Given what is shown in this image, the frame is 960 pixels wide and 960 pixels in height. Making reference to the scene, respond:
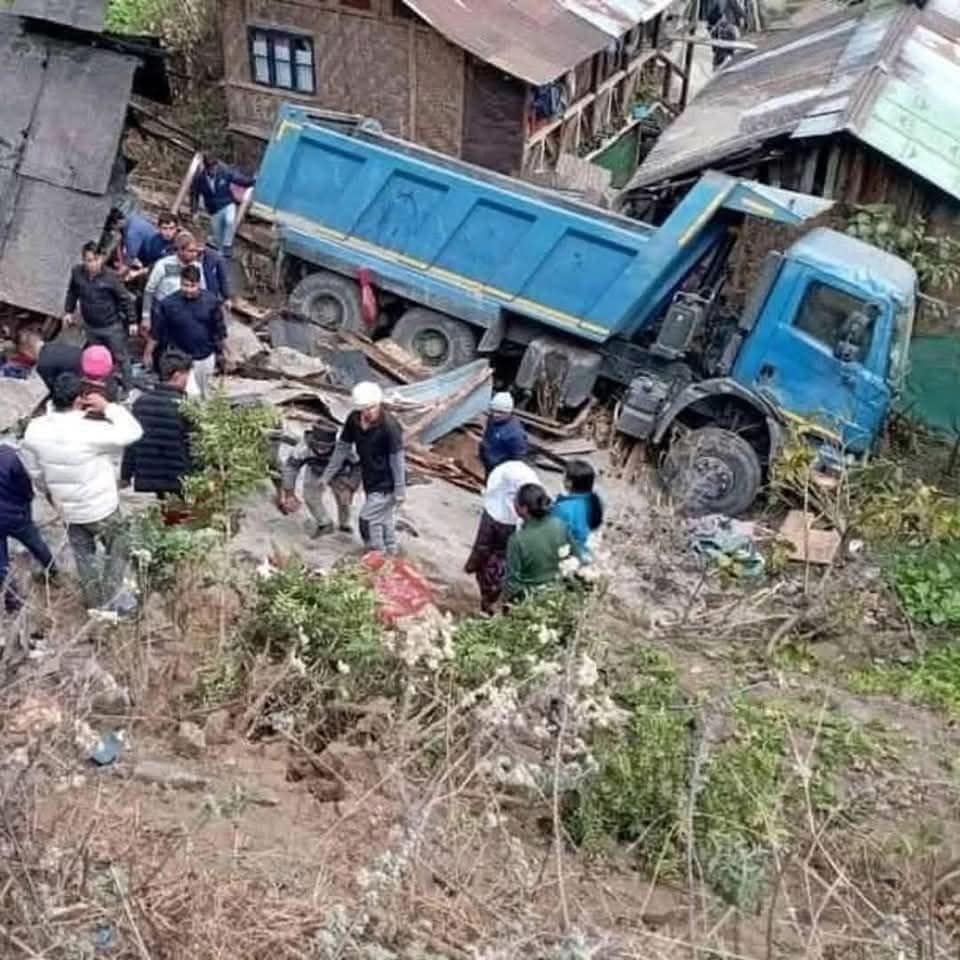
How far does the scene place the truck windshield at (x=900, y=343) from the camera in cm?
1078

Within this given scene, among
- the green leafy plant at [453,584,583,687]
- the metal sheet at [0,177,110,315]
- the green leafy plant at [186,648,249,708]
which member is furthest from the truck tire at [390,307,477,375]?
the green leafy plant at [186,648,249,708]

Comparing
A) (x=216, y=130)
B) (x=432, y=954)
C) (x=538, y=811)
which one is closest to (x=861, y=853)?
(x=538, y=811)

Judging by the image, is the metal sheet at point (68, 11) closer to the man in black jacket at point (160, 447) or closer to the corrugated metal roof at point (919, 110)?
the man in black jacket at point (160, 447)

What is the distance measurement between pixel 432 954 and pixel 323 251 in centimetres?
898

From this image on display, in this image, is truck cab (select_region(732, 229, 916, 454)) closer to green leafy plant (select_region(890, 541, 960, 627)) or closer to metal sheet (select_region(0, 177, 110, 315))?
green leafy plant (select_region(890, 541, 960, 627))

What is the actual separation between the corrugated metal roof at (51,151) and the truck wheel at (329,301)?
1.78 meters

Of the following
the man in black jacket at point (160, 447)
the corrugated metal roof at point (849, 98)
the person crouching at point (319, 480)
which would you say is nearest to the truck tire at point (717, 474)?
the person crouching at point (319, 480)

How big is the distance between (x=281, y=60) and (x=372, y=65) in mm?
1066

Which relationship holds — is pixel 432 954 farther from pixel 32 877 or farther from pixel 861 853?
pixel 861 853

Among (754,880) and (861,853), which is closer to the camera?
(754,880)

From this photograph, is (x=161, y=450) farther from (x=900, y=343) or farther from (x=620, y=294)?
(x=900, y=343)

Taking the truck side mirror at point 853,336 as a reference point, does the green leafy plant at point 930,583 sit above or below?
below

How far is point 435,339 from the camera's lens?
12.8 m

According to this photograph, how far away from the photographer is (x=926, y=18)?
687 inches
